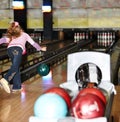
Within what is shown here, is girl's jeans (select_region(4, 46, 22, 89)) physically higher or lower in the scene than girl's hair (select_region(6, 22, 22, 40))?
lower

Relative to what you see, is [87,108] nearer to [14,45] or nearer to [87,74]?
[87,74]

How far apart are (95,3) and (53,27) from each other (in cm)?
197

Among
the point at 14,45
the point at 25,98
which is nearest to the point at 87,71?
the point at 25,98

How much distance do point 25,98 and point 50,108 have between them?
2451 millimetres

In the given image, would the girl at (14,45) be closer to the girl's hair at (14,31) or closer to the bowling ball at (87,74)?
the girl's hair at (14,31)

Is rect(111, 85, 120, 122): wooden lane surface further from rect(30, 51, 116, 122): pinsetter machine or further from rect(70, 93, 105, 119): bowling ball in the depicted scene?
rect(70, 93, 105, 119): bowling ball

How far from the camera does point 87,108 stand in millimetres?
2328

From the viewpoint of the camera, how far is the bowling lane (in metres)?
3.89

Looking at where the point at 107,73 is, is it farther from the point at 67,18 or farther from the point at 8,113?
the point at 67,18

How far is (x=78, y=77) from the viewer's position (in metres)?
3.61

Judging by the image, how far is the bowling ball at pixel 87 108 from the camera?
2.33m

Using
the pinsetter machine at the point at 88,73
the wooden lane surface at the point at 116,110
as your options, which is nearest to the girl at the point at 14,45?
the pinsetter machine at the point at 88,73

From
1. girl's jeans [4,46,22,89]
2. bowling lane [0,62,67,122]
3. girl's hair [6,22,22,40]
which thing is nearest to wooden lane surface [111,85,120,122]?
bowling lane [0,62,67,122]

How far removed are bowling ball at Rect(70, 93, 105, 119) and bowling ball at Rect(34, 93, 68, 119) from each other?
9cm
